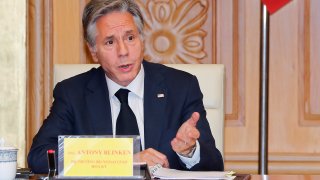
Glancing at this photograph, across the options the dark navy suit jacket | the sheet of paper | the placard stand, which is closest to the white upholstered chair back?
the dark navy suit jacket

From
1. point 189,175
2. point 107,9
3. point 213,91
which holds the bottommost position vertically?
point 189,175

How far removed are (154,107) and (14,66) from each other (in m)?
1.39

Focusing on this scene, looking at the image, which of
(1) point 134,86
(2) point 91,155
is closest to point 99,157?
(2) point 91,155

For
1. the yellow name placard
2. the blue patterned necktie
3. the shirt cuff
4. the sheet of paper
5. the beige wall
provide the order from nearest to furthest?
1. the yellow name placard
2. the sheet of paper
3. the shirt cuff
4. the blue patterned necktie
5. the beige wall

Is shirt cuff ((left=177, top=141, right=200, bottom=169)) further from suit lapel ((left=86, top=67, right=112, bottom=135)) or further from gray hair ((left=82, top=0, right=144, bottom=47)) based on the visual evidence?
gray hair ((left=82, top=0, right=144, bottom=47))

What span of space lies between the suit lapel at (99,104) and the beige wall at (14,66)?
3.70ft

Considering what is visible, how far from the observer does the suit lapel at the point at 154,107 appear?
2600mm

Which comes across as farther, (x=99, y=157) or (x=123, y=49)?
(x=123, y=49)

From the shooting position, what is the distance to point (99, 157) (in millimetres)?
1709

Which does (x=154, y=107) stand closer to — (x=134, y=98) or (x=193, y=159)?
(x=134, y=98)

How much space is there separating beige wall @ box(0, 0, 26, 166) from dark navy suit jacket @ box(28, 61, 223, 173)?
42.4 inches

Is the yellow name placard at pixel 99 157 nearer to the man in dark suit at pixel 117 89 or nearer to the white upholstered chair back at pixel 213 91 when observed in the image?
the man in dark suit at pixel 117 89

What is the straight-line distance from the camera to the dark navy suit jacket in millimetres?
2592

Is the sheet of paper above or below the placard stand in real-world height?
below
